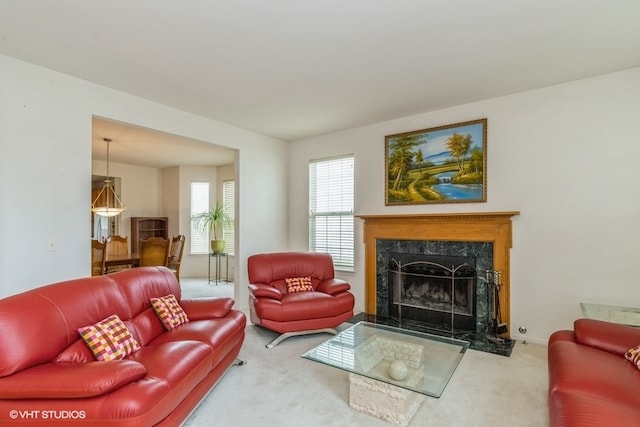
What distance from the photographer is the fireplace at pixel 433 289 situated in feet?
12.5

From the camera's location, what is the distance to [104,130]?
15.0 feet

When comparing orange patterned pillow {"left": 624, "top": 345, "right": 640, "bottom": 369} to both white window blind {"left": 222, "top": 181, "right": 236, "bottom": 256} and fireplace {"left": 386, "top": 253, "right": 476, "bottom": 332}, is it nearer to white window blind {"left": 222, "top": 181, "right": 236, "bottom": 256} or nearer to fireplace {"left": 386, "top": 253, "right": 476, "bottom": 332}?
fireplace {"left": 386, "top": 253, "right": 476, "bottom": 332}

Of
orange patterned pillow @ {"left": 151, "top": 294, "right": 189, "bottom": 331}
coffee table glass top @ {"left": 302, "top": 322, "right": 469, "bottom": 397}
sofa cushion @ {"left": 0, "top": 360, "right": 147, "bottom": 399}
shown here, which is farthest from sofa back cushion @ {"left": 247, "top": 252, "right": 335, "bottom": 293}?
sofa cushion @ {"left": 0, "top": 360, "right": 147, "bottom": 399}

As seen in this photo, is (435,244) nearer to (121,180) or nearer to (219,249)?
(219,249)

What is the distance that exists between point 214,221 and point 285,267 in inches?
138

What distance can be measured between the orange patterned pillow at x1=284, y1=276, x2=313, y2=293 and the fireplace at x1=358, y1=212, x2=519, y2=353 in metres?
0.90

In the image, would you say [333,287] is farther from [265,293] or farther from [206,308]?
[206,308]

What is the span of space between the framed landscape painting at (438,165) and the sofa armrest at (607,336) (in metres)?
1.73

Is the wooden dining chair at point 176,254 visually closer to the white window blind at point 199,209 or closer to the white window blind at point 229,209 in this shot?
the white window blind at point 229,209

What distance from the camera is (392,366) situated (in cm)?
212

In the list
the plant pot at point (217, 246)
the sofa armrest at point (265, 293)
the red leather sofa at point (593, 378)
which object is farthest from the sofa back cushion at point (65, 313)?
the plant pot at point (217, 246)

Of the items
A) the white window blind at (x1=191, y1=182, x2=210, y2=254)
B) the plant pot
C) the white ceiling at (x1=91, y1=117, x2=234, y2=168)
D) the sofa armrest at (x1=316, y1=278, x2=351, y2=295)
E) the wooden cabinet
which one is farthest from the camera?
the white window blind at (x1=191, y1=182, x2=210, y2=254)

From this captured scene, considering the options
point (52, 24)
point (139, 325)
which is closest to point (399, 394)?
point (139, 325)

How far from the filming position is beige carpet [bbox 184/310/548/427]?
211 centimetres
